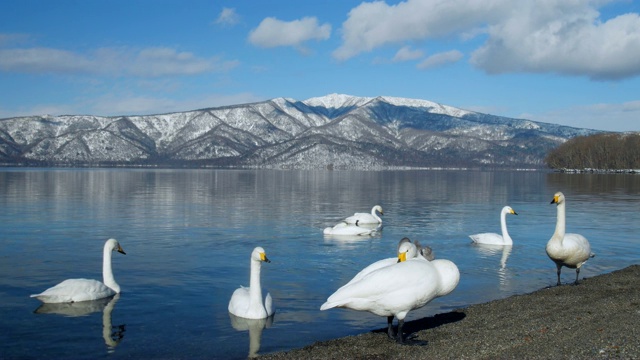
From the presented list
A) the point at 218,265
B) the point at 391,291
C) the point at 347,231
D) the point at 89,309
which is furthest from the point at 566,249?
the point at 347,231

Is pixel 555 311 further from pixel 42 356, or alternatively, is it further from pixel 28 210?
pixel 28 210

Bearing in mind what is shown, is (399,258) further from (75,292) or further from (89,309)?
(75,292)

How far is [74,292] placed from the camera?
15.4 m

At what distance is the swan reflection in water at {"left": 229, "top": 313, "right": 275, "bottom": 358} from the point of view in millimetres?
12570

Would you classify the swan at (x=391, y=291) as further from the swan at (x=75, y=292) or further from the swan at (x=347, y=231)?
the swan at (x=347, y=231)

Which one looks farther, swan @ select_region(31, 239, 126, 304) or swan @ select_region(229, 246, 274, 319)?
swan @ select_region(31, 239, 126, 304)

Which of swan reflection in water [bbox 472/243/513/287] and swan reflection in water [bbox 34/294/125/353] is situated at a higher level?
swan reflection in water [bbox 472/243/513/287]

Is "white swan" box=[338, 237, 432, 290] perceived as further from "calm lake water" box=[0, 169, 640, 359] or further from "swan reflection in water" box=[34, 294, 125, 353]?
"swan reflection in water" box=[34, 294, 125, 353]

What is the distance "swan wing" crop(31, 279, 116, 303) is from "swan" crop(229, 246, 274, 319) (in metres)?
3.80

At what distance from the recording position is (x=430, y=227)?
107 feet

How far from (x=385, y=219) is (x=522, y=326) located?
25824 mm

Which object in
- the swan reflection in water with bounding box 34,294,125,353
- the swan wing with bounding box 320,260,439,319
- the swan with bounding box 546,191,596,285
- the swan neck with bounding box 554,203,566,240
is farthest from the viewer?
the swan neck with bounding box 554,203,566,240

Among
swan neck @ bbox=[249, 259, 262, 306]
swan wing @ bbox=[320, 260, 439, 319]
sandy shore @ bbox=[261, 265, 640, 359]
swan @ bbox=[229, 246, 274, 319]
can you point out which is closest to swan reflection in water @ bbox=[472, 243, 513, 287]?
sandy shore @ bbox=[261, 265, 640, 359]

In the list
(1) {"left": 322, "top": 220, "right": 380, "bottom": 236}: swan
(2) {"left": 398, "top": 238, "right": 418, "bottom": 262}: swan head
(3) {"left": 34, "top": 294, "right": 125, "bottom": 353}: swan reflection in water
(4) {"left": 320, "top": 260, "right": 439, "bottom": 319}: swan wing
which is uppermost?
(2) {"left": 398, "top": 238, "right": 418, "bottom": 262}: swan head
